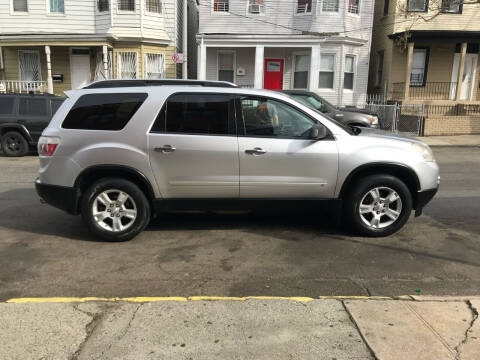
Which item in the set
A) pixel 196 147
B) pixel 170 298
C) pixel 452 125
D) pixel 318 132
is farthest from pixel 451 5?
pixel 170 298

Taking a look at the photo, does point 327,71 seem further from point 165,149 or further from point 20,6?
point 165,149

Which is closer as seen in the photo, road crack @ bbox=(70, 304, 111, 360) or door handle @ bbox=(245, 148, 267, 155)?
road crack @ bbox=(70, 304, 111, 360)

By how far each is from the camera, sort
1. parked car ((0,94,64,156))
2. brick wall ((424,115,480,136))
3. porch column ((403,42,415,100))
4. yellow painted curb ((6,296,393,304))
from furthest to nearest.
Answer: porch column ((403,42,415,100)) < brick wall ((424,115,480,136)) < parked car ((0,94,64,156)) < yellow painted curb ((6,296,393,304))

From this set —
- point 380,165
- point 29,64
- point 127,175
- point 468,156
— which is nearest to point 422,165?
point 380,165

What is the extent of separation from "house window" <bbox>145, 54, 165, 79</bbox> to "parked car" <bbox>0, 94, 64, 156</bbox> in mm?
7883

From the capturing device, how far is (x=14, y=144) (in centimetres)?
1214

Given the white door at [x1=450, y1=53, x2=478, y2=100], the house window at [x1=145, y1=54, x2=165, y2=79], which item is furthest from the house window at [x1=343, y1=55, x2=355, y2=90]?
the house window at [x1=145, y1=54, x2=165, y2=79]

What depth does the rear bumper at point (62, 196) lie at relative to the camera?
5.04 metres

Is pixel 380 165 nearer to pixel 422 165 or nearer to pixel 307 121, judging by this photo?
pixel 422 165

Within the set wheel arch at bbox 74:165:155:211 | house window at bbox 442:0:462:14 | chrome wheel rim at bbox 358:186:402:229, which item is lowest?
chrome wheel rim at bbox 358:186:402:229

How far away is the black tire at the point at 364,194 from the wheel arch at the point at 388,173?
70mm

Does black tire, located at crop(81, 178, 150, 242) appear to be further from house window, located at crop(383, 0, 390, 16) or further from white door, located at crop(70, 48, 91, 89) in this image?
house window, located at crop(383, 0, 390, 16)

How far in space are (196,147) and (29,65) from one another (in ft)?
60.1

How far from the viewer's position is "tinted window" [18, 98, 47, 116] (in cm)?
1199
